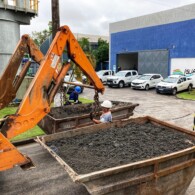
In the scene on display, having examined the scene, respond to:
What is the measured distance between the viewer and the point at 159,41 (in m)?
32.3

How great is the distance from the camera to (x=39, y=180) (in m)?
6.21

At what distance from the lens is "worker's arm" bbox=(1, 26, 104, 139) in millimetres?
4727

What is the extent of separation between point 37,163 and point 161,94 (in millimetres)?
18833

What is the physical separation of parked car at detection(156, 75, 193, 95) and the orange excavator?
18.4m

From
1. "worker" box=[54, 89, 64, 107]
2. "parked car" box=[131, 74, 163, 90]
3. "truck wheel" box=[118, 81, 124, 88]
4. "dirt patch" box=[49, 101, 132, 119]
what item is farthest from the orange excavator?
"truck wheel" box=[118, 81, 124, 88]

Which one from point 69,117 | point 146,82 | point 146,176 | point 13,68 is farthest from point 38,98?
point 146,82

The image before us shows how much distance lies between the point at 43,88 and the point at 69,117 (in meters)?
3.37

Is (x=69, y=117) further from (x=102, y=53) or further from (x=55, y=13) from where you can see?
(x=102, y=53)

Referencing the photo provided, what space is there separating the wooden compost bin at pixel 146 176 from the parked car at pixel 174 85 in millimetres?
19013

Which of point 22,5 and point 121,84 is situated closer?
point 22,5

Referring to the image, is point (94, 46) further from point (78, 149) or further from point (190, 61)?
point (78, 149)

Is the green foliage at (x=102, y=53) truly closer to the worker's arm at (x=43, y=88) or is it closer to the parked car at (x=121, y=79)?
the parked car at (x=121, y=79)

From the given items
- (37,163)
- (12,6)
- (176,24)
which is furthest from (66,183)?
(176,24)

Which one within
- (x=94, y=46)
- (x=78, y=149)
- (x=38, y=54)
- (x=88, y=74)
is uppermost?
(x=94, y=46)
